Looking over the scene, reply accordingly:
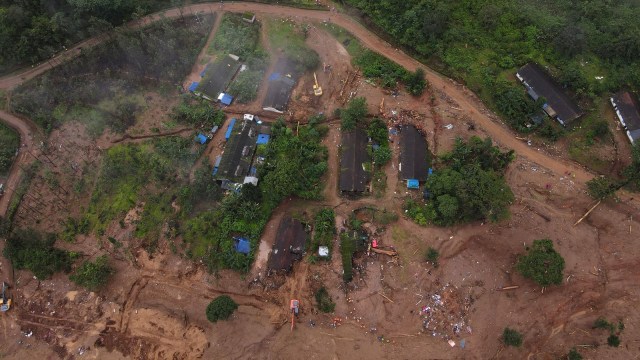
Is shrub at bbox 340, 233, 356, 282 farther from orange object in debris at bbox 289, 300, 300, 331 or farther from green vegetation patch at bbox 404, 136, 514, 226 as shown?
green vegetation patch at bbox 404, 136, 514, 226

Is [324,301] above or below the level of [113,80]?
below

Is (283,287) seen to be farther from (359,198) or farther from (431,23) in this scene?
(431,23)

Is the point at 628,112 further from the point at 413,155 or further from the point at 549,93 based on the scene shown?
the point at 413,155

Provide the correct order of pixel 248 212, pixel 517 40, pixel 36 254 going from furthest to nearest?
1. pixel 517 40
2. pixel 248 212
3. pixel 36 254

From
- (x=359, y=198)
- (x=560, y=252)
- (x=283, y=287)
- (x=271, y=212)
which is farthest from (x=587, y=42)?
(x=283, y=287)

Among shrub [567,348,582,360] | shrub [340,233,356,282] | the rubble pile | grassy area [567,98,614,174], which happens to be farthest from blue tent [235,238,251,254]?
grassy area [567,98,614,174]

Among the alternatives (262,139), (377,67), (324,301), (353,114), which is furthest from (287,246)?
(377,67)

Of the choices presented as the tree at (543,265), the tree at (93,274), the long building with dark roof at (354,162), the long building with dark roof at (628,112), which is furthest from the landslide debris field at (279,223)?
the long building with dark roof at (628,112)
